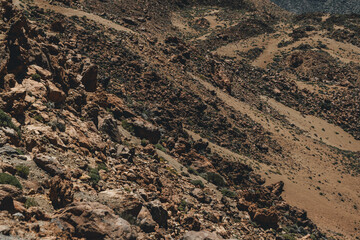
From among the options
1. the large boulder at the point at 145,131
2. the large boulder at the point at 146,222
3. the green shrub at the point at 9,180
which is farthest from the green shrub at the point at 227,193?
the green shrub at the point at 9,180

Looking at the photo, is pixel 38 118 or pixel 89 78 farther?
pixel 89 78

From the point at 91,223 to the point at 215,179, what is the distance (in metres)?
20.4

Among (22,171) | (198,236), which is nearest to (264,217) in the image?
(198,236)

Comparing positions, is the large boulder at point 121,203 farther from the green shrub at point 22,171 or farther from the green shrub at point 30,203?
the green shrub at point 22,171

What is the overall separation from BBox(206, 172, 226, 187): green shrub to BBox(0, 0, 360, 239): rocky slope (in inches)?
10.2

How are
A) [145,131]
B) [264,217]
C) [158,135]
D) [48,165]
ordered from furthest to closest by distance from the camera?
[158,135], [145,131], [264,217], [48,165]

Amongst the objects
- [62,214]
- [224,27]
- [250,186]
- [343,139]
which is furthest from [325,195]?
[224,27]

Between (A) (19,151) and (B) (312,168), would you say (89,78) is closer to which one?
(A) (19,151)

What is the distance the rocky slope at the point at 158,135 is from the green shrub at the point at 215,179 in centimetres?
26

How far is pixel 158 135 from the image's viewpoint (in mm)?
27594

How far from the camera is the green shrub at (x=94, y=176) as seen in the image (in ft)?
41.3

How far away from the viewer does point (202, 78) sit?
53.4m

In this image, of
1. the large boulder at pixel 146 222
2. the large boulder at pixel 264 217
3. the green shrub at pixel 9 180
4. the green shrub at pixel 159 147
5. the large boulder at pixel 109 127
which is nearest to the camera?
the green shrub at pixel 9 180

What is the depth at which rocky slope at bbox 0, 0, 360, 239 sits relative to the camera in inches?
428
